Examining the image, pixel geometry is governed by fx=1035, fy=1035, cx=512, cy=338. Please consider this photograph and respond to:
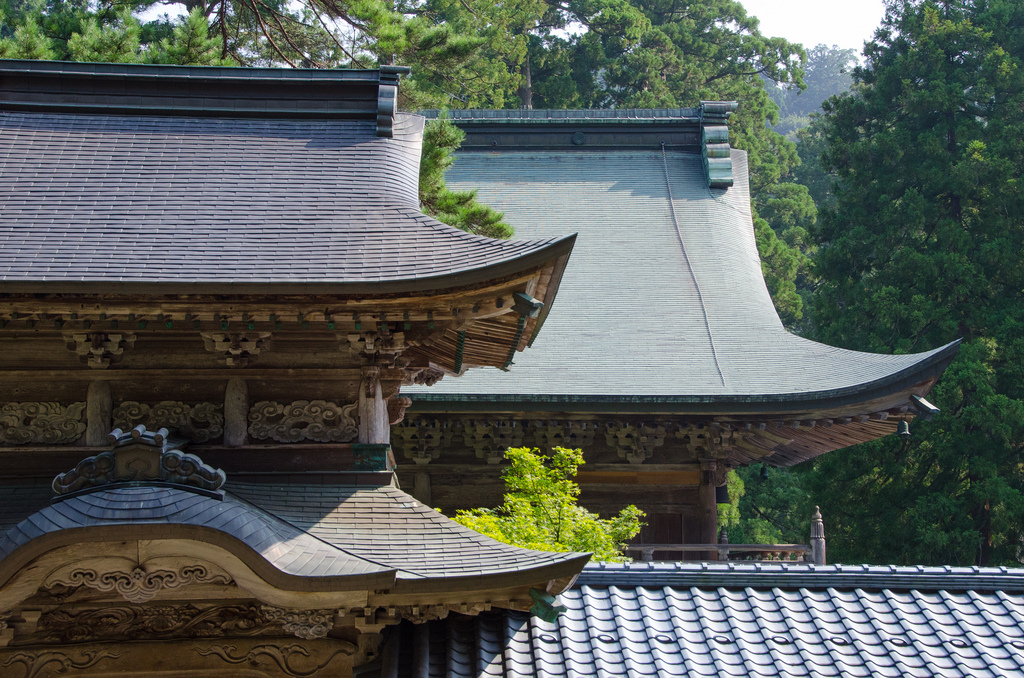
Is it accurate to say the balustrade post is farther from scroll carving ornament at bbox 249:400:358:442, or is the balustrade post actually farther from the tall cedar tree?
the tall cedar tree

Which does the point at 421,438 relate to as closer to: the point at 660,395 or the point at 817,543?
the point at 660,395

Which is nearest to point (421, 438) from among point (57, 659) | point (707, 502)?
point (707, 502)

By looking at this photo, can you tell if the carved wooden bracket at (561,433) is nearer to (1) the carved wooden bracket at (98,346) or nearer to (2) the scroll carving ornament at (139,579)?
(1) the carved wooden bracket at (98,346)

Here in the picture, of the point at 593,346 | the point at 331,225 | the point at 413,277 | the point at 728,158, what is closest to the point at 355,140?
the point at 331,225

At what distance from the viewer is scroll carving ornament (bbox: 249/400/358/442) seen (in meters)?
6.13

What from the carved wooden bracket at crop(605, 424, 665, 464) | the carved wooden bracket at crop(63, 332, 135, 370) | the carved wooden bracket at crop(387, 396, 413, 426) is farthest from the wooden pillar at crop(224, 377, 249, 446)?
the carved wooden bracket at crop(605, 424, 665, 464)

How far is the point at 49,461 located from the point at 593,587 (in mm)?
3233

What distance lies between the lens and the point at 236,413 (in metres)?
6.10

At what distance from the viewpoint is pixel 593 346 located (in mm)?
10797

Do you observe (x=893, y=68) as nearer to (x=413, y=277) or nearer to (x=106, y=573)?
(x=413, y=277)

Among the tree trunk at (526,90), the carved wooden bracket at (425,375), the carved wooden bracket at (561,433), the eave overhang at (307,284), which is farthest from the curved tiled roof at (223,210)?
the tree trunk at (526,90)

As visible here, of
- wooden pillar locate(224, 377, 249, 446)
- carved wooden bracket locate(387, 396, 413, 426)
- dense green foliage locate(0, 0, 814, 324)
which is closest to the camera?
wooden pillar locate(224, 377, 249, 446)

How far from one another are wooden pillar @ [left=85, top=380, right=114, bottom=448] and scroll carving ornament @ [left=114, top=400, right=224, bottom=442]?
0.05 metres

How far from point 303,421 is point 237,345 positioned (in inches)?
23.4
